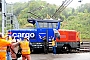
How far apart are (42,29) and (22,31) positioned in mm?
1735

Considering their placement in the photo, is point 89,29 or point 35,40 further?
point 89,29

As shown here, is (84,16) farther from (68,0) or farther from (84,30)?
(68,0)

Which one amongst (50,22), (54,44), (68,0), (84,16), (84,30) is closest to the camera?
(68,0)

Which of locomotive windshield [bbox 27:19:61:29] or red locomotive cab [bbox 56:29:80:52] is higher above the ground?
locomotive windshield [bbox 27:19:61:29]

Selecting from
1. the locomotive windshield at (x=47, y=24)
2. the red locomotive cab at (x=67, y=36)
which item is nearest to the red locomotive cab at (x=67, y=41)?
the red locomotive cab at (x=67, y=36)

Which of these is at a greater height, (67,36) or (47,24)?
(47,24)

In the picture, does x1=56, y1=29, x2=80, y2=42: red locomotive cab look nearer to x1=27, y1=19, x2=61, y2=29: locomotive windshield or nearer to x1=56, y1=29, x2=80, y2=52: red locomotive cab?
x1=56, y1=29, x2=80, y2=52: red locomotive cab

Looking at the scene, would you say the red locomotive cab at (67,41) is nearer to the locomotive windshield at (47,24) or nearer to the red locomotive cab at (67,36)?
the red locomotive cab at (67,36)

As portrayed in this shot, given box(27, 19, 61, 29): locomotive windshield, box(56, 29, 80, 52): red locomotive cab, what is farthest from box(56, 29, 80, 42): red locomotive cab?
box(27, 19, 61, 29): locomotive windshield

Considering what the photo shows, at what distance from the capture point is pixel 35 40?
2078cm

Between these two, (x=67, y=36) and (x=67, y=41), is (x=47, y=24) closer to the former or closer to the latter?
(x=67, y=36)

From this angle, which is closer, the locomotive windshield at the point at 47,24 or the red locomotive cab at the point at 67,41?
the red locomotive cab at the point at 67,41

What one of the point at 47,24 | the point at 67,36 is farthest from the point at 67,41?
the point at 47,24

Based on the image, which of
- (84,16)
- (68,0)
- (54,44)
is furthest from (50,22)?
(84,16)
